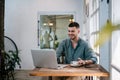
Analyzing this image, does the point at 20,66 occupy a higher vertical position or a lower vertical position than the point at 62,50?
lower

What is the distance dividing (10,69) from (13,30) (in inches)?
59.5

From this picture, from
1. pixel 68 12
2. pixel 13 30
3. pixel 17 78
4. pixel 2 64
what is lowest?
pixel 17 78

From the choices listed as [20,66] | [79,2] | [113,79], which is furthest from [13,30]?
[113,79]

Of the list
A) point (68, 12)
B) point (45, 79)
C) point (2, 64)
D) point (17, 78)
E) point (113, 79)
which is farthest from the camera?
point (68, 12)

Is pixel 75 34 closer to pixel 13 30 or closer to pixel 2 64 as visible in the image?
pixel 2 64

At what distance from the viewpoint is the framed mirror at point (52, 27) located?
661 cm

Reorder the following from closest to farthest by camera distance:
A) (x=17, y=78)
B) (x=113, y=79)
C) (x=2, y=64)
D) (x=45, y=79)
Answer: (x=113, y=79)
(x=45, y=79)
(x=2, y=64)
(x=17, y=78)

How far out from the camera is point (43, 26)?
6715 millimetres

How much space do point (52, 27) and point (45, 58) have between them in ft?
14.0

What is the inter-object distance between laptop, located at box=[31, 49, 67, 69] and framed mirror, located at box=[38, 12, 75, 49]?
13.5 ft

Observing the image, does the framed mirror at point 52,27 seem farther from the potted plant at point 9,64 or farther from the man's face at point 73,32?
the man's face at point 73,32

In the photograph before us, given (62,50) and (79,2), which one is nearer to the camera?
(62,50)

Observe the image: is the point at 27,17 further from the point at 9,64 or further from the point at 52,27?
the point at 9,64

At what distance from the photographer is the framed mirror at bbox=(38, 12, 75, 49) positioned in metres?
6.61
